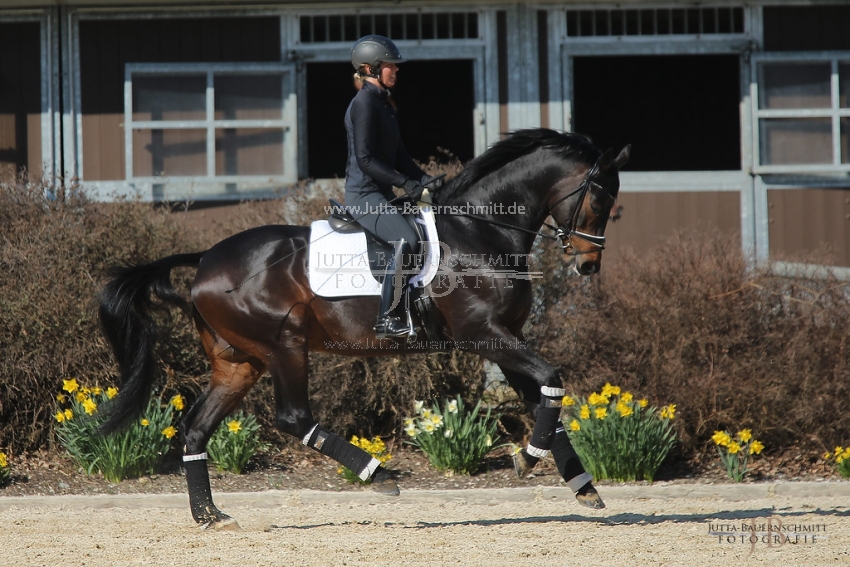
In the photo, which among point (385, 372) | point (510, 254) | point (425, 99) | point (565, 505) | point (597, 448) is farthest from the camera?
point (425, 99)

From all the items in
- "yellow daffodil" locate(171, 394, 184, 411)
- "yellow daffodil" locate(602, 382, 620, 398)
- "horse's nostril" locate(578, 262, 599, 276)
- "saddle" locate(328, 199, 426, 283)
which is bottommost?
"yellow daffodil" locate(171, 394, 184, 411)

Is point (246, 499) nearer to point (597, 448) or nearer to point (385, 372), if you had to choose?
point (385, 372)

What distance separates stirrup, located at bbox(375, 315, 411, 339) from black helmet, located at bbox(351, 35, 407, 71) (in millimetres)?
1604

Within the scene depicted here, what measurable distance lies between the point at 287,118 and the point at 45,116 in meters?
2.73

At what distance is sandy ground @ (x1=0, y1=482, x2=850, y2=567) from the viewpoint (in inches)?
199

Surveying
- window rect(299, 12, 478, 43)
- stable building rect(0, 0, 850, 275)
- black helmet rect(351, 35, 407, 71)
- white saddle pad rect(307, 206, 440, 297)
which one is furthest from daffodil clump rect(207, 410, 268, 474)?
window rect(299, 12, 478, 43)

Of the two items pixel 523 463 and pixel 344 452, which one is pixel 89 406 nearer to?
pixel 344 452

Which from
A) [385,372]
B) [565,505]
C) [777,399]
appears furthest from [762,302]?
[385,372]

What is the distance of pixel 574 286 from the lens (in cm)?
852

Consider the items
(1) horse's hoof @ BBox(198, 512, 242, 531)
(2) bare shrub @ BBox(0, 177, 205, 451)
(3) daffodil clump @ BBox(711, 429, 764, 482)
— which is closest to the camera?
(1) horse's hoof @ BBox(198, 512, 242, 531)

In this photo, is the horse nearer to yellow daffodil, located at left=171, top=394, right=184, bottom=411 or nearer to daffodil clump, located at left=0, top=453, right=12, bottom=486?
yellow daffodil, located at left=171, top=394, right=184, bottom=411

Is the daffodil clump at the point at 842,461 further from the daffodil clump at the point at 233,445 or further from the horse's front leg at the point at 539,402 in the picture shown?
the daffodil clump at the point at 233,445

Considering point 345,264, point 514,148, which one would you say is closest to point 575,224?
point 514,148

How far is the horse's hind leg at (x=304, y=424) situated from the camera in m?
5.88
